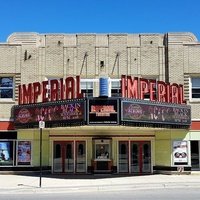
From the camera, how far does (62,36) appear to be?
31.7 metres

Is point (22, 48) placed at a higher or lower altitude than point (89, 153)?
higher

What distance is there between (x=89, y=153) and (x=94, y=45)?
7.49 metres

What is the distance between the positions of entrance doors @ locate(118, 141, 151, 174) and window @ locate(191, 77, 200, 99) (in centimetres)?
452

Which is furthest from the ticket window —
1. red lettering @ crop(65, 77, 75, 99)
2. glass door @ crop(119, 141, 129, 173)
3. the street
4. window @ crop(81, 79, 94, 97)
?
the street

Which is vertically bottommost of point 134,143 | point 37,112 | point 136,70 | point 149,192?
point 149,192

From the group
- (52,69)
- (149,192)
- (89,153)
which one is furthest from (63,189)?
(52,69)

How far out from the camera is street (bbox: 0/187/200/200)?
17891 millimetres

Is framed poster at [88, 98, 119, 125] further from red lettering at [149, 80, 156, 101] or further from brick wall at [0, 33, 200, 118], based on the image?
brick wall at [0, 33, 200, 118]

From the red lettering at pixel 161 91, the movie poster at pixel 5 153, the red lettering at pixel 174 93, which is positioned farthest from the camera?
the movie poster at pixel 5 153

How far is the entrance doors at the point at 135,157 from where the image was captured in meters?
Answer: 30.9

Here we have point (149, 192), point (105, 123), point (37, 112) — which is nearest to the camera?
point (149, 192)

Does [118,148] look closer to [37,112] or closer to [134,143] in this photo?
[134,143]

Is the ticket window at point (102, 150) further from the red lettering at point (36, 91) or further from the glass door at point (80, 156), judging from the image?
the red lettering at point (36, 91)

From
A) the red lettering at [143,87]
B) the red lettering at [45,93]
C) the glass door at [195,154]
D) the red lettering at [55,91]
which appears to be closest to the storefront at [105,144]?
the red lettering at [45,93]
